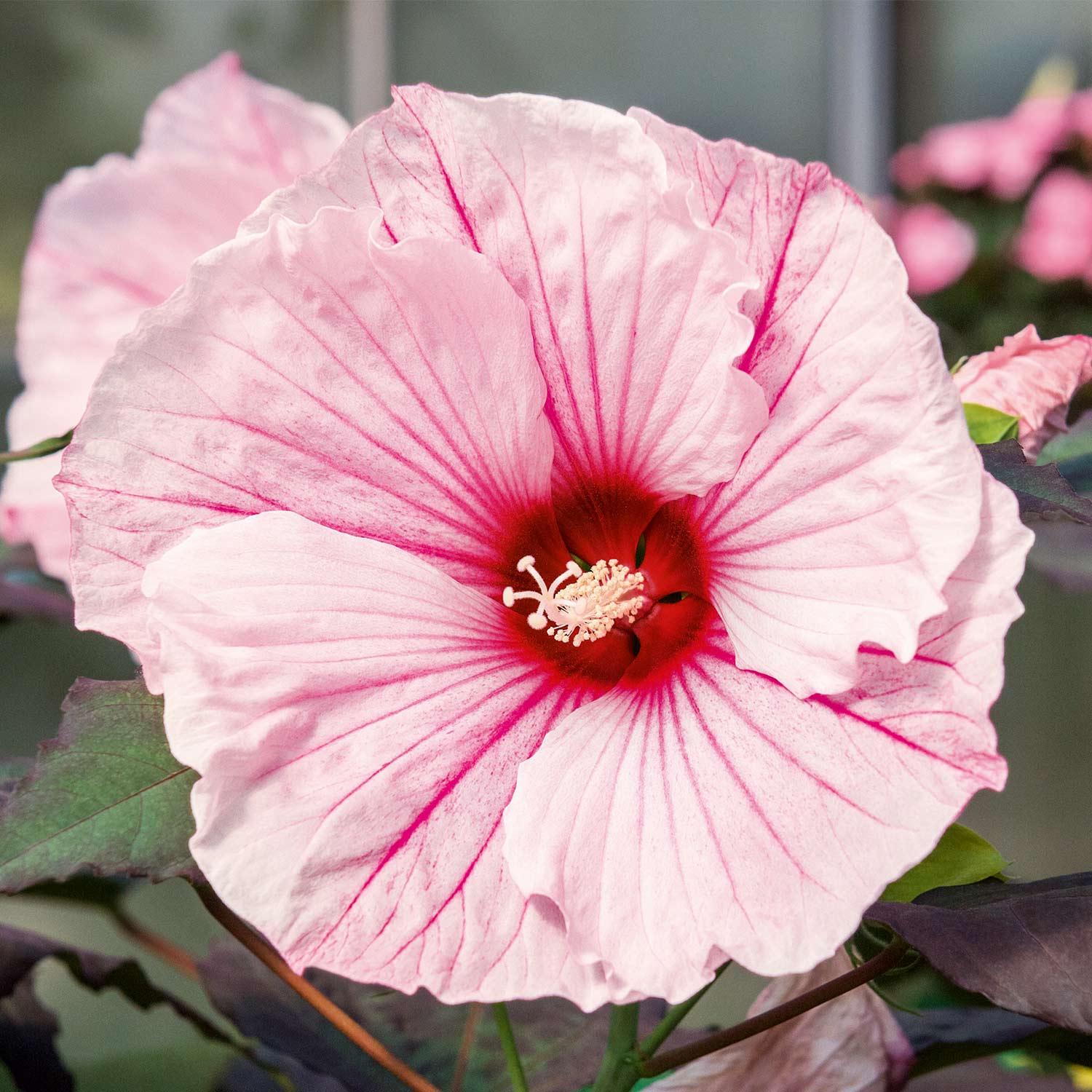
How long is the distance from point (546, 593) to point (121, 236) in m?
0.21

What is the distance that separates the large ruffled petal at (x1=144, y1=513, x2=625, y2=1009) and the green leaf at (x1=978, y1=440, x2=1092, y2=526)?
0.10 metres

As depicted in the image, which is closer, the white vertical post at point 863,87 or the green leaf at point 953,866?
the green leaf at point 953,866

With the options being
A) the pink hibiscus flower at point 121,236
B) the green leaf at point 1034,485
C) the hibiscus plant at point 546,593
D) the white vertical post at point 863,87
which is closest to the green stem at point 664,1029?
the hibiscus plant at point 546,593

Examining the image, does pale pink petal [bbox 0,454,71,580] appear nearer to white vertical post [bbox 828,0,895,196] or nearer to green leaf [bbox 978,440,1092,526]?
green leaf [bbox 978,440,1092,526]

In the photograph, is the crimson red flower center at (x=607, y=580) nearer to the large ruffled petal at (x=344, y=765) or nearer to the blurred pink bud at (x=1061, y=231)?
the large ruffled petal at (x=344, y=765)

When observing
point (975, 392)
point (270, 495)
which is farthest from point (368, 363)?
point (975, 392)

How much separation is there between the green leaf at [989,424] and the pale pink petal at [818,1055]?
125 millimetres

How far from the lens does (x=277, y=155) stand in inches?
14.7

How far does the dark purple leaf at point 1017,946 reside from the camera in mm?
203

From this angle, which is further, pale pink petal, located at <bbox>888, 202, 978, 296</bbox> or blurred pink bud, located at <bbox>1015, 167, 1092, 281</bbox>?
pale pink petal, located at <bbox>888, 202, 978, 296</bbox>

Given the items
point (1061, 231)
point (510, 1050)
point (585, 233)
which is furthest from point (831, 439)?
point (1061, 231)

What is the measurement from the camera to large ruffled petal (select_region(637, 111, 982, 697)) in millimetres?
176

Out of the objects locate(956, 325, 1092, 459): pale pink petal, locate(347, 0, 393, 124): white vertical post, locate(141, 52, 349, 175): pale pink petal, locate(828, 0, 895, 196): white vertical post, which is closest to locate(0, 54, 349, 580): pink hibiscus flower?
locate(141, 52, 349, 175): pale pink petal

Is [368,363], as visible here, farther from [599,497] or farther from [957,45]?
[957,45]
